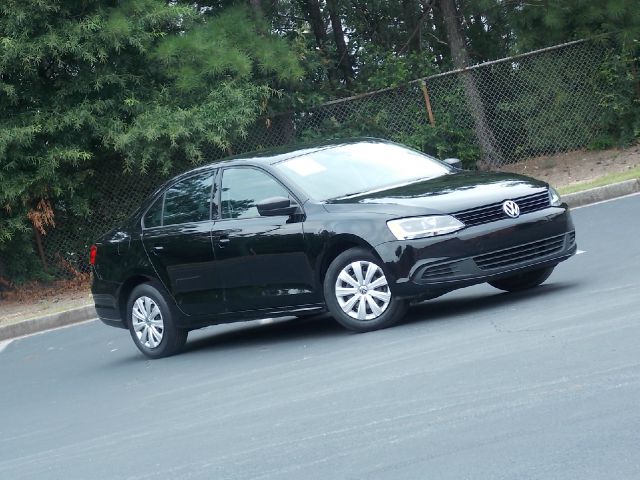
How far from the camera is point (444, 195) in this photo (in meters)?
9.37

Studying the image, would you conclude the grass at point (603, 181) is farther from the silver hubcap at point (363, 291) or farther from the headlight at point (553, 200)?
the silver hubcap at point (363, 291)

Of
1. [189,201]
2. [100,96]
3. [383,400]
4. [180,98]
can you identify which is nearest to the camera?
[383,400]

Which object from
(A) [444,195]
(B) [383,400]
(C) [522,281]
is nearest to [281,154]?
(A) [444,195]

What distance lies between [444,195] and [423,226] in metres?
0.35

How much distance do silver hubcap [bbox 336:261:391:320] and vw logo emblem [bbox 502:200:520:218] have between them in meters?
1.03

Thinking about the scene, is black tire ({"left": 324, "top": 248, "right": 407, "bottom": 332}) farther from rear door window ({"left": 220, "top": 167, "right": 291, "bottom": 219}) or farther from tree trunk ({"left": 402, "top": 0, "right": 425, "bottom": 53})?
tree trunk ({"left": 402, "top": 0, "right": 425, "bottom": 53})

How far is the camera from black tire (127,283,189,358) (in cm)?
1095

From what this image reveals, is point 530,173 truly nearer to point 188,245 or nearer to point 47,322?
point 47,322

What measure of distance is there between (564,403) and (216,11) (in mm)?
17889

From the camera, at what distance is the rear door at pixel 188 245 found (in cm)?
1054

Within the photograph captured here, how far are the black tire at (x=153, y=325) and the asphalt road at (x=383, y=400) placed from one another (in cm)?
18

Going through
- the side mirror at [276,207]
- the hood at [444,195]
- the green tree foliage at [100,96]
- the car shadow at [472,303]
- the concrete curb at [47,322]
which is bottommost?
the car shadow at [472,303]

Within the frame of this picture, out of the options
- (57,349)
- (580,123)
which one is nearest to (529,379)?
(57,349)

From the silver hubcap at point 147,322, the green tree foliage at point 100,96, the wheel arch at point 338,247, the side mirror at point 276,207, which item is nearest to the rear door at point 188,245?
the silver hubcap at point 147,322
